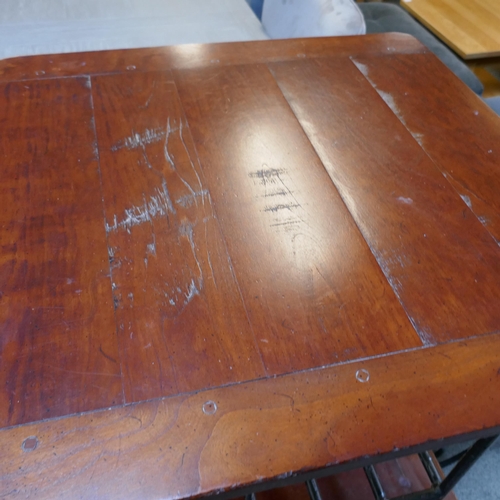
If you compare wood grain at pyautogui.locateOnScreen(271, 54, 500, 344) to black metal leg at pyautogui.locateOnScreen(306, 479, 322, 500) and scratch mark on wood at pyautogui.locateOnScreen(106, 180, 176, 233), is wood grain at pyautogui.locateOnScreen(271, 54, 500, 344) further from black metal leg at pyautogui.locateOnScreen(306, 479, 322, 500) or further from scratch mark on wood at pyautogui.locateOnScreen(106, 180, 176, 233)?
black metal leg at pyautogui.locateOnScreen(306, 479, 322, 500)

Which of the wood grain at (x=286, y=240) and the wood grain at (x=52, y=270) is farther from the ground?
the wood grain at (x=286, y=240)

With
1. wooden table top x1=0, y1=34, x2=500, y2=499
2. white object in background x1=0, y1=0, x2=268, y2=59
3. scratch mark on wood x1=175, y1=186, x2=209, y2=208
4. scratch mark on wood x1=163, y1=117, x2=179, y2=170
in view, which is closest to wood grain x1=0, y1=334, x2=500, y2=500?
wooden table top x1=0, y1=34, x2=500, y2=499

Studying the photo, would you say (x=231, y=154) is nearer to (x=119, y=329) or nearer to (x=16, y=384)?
(x=119, y=329)

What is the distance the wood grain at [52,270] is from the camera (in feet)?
1.66

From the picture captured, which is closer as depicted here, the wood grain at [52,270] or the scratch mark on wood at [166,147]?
the wood grain at [52,270]

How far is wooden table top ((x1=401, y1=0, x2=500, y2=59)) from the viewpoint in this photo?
1.97 meters

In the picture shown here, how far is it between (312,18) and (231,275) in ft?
3.47

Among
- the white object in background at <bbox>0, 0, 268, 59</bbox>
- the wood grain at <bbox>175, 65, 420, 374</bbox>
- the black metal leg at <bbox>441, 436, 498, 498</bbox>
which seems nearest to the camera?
the wood grain at <bbox>175, 65, 420, 374</bbox>

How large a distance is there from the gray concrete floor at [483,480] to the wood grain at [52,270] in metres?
1.04

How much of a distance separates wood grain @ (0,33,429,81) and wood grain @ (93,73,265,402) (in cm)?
15

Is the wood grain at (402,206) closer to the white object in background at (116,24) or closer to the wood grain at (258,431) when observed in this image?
the wood grain at (258,431)

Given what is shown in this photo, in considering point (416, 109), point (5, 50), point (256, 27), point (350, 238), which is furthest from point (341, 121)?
point (5, 50)

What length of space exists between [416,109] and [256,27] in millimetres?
994

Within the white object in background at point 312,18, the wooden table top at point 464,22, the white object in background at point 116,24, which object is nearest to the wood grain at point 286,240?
the white object in background at point 312,18
